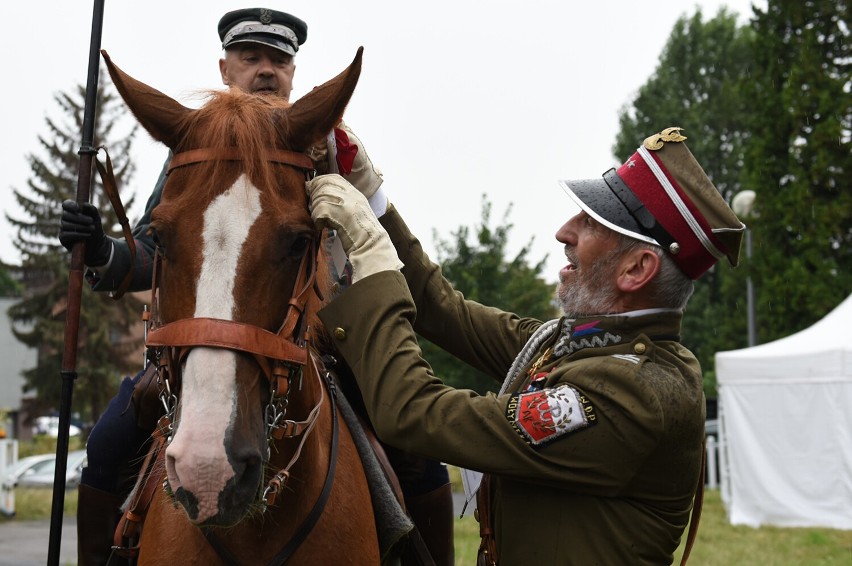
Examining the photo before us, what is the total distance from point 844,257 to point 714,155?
1864 centimetres

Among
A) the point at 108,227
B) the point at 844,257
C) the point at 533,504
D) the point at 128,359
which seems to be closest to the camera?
the point at 533,504

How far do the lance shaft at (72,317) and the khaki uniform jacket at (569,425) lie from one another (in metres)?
1.30

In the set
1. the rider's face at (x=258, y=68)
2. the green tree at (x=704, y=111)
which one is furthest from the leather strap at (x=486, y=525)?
the green tree at (x=704, y=111)

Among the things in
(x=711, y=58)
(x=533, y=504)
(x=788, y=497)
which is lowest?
(x=788, y=497)

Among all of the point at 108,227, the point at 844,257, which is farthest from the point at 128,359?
the point at 844,257

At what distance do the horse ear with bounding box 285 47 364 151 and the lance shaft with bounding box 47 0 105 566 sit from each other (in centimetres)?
103

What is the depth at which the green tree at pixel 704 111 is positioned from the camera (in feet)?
132

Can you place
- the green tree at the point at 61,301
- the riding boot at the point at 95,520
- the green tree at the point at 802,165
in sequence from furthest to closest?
the green tree at the point at 61,301, the green tree at the point at 802,165, the riding boot at the point at 95,520

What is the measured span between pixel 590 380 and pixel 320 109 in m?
1.11

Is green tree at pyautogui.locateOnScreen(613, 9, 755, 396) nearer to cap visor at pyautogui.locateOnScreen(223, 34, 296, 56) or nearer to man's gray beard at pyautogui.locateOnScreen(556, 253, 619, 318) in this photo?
cap visor at pyautogui.locateOnScreen(223, 34, 296, 56)

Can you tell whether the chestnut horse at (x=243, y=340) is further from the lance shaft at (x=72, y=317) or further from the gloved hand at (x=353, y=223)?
the lance shaft at (x=72, y=317)

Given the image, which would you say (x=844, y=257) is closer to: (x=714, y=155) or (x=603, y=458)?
(x=714, y=155)

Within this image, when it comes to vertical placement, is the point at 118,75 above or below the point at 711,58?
below

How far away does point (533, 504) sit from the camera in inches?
113
